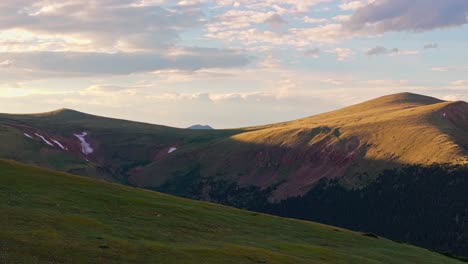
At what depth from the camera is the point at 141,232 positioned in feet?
179

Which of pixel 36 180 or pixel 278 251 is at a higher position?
pixel 36 180

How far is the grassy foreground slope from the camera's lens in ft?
145

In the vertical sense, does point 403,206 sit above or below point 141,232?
below

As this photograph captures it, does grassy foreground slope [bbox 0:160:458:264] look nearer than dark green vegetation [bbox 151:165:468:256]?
Yes

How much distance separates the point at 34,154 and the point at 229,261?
154965mm

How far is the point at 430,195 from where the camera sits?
16812 centimetres

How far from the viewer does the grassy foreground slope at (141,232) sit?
1746 inches

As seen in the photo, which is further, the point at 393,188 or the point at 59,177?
the point at 393,188

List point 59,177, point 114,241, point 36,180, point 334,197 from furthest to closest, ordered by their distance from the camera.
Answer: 1. point 334,197
2. point 59,177
3. point 36,180
4. point 114,241

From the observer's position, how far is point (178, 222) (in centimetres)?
6378

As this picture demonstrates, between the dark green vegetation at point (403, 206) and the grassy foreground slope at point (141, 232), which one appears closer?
the grassy foreground slope at point (141, 232)

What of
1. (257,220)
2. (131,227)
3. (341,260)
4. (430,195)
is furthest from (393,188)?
(131,227)

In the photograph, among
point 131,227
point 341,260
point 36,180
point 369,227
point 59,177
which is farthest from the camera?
point 369,227

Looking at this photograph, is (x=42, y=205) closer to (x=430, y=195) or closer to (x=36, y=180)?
(x=36, y=180)
